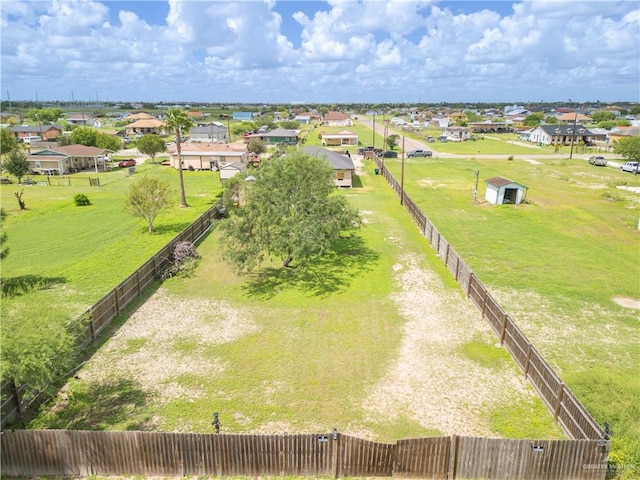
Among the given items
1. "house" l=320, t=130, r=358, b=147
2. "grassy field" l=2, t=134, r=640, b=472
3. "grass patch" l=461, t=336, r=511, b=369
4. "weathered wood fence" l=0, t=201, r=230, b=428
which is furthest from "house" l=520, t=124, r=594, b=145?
"weathered wood fence" l=0, t=201, r=230, b=428

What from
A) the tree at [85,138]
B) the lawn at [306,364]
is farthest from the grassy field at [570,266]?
the tree at [85,138]

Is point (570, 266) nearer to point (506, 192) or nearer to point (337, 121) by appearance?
point (506, 192)

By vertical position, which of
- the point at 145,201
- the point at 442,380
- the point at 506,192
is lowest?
the point at 442,380

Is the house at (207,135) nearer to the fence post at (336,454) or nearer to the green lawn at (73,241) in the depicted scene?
the green lawn at (73,241)

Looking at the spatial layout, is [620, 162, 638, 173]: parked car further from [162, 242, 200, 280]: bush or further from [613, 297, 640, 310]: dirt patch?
[162, 242, 200, 280]: bush

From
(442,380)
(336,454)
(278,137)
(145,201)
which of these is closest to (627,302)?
(442,380)

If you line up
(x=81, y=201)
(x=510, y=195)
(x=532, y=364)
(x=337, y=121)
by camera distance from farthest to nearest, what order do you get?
1. (x=337, y=121)
2. (x=510, y=195)
3. (x=81, y=201)
4. (x=532, y=364)
